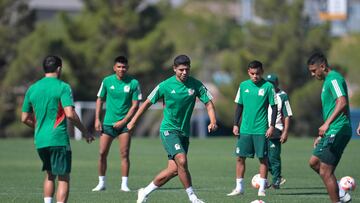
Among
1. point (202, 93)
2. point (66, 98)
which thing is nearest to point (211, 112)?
point (202, 93)

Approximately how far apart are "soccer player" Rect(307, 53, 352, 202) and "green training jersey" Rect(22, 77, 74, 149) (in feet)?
11.3

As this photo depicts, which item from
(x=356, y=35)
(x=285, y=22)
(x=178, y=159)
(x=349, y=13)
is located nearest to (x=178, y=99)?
(x=178, y=159)

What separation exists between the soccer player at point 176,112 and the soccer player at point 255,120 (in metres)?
2.03

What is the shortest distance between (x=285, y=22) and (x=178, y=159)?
42726 mm

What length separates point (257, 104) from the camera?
55.8 feet

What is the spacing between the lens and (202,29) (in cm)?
7612

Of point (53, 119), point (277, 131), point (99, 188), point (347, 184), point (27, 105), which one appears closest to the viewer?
point (53, 119)

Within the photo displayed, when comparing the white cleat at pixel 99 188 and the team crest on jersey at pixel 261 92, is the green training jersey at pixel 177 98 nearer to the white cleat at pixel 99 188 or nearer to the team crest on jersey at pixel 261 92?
the team crest on jersey at pixel 261 92

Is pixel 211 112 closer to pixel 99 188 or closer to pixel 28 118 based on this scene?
pixel 28 118

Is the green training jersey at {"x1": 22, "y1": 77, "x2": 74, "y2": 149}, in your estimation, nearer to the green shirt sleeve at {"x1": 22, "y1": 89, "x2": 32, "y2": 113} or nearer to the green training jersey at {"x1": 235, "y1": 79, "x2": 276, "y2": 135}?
the green shirt sleeve at {"x1": 22, "y1": 89, "x2": 32, "y2": 113}

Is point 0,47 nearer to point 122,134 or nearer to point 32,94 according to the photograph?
point 122,134

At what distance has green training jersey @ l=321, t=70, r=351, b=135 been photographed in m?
13.2

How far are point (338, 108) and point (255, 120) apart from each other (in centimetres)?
400

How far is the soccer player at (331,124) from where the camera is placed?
13.2 metres
